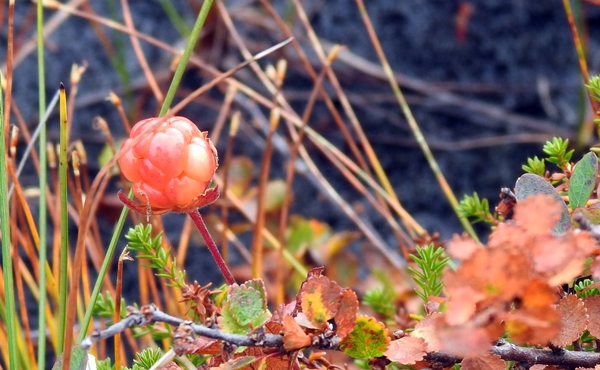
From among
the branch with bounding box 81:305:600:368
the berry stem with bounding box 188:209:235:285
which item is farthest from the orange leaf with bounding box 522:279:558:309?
the berry stem with bounding box 188:209:235:285

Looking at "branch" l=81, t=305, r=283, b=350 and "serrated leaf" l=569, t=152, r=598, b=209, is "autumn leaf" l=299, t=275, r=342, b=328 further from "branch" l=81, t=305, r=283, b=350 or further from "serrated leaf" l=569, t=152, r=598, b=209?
"serrated leaf" l=569, t=152, r=598, b=209

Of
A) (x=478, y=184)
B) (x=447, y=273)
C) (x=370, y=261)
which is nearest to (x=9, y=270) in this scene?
(x=447, y=273)

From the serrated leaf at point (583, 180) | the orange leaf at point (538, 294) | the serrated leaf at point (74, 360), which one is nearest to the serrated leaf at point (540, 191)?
the serrated leaf at point (583, 180)

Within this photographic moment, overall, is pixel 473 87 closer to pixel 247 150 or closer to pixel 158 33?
pixel 247 150

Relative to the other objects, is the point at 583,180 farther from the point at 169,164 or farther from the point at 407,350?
the point at 169,164

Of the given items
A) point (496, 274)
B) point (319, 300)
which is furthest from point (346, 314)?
point (496, 274)

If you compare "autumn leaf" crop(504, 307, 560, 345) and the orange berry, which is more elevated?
the orange berry

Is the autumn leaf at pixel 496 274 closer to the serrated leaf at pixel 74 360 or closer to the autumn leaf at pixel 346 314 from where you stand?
the autumn leaf at pixel 346 314
